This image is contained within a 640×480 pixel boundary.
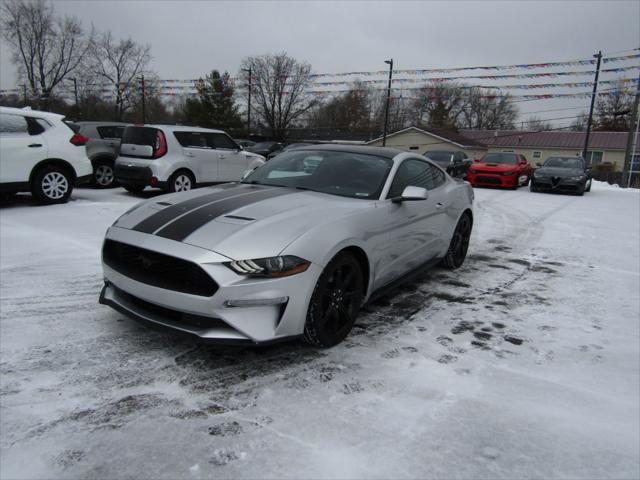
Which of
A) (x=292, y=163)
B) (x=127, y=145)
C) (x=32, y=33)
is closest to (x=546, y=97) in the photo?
(x=127, y=145)

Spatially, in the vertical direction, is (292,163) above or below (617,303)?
above

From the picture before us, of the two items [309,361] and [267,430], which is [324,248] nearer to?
[309,361]

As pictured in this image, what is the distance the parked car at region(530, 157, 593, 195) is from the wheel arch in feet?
47.6

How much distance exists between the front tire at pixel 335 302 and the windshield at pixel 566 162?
16.3 m

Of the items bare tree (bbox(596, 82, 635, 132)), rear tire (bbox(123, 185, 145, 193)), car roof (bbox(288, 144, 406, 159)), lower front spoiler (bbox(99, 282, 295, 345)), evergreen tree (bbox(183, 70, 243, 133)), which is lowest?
lower front spoiler (bbox(99, 282, 295, 345))

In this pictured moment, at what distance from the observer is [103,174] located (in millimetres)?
11078

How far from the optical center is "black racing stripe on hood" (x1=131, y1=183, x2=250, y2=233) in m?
3.16

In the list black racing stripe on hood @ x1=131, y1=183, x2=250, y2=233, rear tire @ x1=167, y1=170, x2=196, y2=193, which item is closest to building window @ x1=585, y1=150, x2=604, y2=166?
rear tire @ x1=167, y1=170, x2=196, y2=193

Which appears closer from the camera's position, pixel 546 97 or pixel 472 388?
pixel 472 388

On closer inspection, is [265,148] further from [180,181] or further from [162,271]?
[162,271]

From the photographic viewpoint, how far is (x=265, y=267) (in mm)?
2771

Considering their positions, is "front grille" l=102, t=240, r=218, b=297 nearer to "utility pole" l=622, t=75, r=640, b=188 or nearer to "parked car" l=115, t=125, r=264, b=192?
"parked car" l=115, t=125, r=264, b=192

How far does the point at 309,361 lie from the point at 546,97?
81.7 feet

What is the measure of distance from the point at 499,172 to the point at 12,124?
15.0 metres
